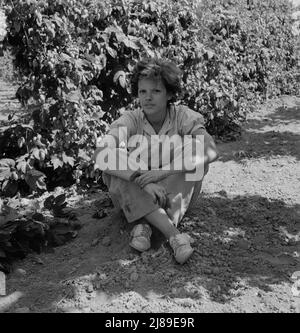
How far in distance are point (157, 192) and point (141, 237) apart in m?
0.36

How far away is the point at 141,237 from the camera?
10.1 feet

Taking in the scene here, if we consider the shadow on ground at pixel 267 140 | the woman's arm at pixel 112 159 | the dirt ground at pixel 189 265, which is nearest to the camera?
the dirt ground at pixel 189 265

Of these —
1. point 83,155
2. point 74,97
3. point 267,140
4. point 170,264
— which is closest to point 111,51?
point 74,97

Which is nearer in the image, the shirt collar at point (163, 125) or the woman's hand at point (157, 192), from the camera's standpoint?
the woman's hand at point (157, 192)

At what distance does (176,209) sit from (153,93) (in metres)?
0.78

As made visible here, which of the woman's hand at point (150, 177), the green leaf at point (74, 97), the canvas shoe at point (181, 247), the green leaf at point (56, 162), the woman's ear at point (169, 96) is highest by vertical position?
the woman's ear at point (169, 96)

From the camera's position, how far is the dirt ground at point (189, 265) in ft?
8.81

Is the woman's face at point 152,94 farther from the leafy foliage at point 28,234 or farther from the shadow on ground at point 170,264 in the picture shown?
the leafy foliage at point 28,234

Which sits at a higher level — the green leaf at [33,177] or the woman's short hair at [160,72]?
the woman's short hair at [160,72]

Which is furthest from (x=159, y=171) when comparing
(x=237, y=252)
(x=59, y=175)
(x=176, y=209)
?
(x=59, y=175)

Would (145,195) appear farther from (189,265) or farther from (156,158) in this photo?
(189,265)

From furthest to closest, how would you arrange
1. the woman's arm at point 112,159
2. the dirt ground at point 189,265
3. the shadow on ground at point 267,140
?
the shadow on ground at point 267,140, the woman's arm at point 112,159, the dirt ground at point 189,265

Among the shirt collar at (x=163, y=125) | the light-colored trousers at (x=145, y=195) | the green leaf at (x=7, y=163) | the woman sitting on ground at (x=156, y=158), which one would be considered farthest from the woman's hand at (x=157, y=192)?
the green leaf at (x=7, y=163)
